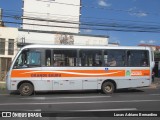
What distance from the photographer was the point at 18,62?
1953 centimetres

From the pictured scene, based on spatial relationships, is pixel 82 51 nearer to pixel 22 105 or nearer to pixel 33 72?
pixel 33 72

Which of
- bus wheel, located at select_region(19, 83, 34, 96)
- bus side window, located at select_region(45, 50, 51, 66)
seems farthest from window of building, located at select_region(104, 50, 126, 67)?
bus wheel, located at select_region(19, 83, 34, 96)

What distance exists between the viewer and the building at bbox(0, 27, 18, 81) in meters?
40.1

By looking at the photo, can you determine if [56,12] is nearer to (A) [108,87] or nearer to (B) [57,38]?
(B) [57,38]

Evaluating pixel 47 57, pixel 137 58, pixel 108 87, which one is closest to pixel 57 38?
pixel 137 58

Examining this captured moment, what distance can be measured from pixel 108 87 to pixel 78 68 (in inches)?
85.4

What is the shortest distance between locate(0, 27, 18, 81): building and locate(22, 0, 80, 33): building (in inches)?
592

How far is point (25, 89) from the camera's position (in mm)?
19516

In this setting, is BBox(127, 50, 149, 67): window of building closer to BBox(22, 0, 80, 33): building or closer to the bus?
the bus

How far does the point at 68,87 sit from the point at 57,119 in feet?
49.2

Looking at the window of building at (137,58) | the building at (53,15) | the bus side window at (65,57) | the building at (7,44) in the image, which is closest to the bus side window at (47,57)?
the bus side window at (65,57)

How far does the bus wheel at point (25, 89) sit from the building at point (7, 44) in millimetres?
21224

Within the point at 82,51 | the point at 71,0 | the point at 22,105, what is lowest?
the point at 22,105

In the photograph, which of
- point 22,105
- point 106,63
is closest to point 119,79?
point 106,63
